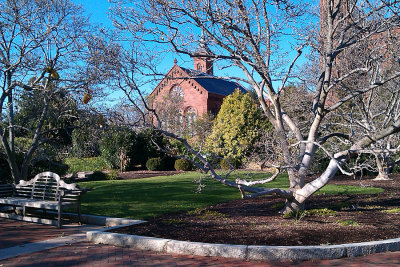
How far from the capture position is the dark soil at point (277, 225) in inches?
251

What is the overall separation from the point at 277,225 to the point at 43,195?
5.76m

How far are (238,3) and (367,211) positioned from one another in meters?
5.38

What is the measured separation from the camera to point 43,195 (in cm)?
950

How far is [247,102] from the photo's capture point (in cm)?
2680

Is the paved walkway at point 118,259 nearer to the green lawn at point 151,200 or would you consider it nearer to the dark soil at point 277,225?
the dark soil at point 277,225

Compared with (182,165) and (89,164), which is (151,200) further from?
(89,164)

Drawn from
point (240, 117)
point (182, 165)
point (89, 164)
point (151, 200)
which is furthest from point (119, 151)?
point (151, 200)

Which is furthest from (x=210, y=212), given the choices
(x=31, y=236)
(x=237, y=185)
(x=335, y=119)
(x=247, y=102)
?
(x=247, y=102)

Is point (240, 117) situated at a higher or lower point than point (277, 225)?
higher

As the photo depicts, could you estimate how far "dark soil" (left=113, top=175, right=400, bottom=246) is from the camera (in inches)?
251

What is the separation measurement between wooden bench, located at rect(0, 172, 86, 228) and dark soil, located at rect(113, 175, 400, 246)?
6.03 ft

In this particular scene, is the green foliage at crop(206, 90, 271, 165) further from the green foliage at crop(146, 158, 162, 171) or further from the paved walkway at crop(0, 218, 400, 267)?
the paved walkway at crop(0, 218, 400, 267)

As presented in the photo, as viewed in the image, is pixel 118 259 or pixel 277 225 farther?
pixel 277 225

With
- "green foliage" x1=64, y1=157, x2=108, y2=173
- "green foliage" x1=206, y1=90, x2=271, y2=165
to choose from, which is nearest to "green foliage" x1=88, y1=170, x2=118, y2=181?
"green foliage" x1=64, y1=157, x2=108, y2=173
